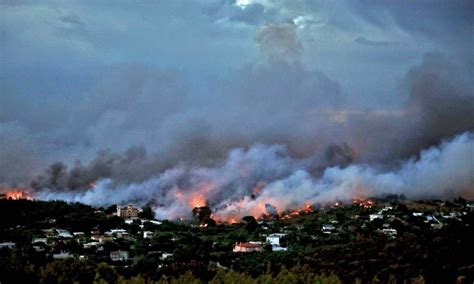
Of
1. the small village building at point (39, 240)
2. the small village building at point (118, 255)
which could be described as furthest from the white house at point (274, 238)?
the small village building at point (39, 240)

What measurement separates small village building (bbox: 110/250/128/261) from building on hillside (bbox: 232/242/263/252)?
5.29m

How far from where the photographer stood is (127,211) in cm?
4159

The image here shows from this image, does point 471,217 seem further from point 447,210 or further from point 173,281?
point 173,281

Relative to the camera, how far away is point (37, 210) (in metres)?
39.8

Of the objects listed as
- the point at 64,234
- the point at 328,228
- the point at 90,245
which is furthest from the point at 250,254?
the point at 64,234

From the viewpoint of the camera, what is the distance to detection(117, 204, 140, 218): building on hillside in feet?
134

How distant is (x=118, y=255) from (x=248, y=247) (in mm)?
6535

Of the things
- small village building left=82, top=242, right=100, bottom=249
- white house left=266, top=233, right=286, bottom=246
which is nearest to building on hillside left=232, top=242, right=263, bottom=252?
white house left=266, top=233, right=286, bottom=246

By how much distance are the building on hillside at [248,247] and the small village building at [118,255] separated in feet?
17.4

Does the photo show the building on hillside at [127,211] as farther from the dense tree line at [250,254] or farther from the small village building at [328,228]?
the small village building at [328,228]

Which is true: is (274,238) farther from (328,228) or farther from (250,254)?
(250,254)

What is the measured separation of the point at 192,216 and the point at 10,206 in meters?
11.4

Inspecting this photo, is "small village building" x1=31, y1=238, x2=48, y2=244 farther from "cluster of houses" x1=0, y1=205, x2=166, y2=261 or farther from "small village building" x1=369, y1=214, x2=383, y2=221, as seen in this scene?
"small village building" x1=369, y1=214, x2=383, y2=221

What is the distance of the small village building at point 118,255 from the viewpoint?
23.9 meters
